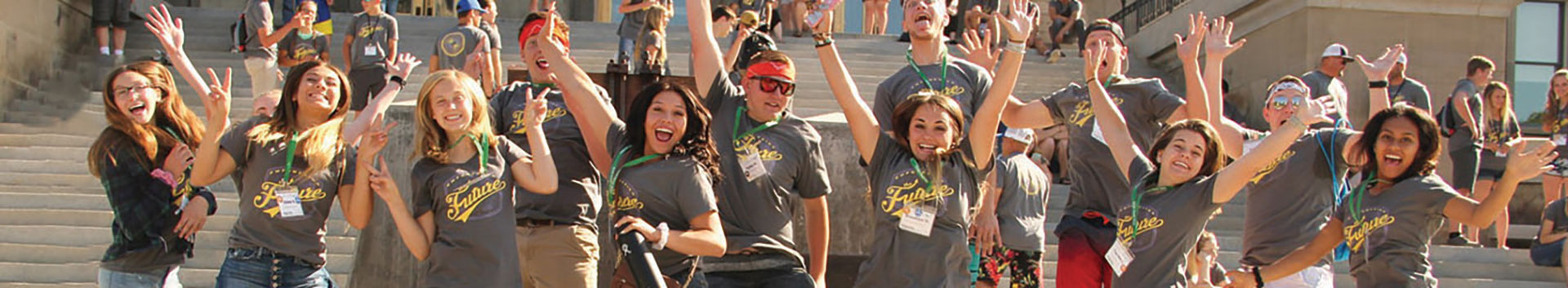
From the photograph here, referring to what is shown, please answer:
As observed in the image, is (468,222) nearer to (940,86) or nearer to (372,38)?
(940,86)

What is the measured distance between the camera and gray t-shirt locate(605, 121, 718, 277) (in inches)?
191

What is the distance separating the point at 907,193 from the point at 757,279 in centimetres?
60

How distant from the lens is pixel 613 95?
9195mm

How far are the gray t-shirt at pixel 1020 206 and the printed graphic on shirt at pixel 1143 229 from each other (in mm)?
1118

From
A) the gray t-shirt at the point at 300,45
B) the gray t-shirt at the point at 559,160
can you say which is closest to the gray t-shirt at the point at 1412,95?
the gray t-shirt at the point at 559,160

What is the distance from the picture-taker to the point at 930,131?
513 cm

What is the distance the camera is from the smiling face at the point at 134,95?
5719 mm

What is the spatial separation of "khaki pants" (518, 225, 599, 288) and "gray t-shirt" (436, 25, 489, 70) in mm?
4644

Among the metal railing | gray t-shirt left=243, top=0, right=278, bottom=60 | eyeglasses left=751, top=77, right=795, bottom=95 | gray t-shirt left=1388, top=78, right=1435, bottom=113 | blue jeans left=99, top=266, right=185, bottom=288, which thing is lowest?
blue jeans left=99, top=266, right=185, bottom=288

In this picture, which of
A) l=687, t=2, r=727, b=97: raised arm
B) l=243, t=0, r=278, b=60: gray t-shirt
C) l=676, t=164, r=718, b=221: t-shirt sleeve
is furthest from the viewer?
l=243, t=0, r=278, b=60: gray t-shirt

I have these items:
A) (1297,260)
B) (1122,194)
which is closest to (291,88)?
(1122,194)

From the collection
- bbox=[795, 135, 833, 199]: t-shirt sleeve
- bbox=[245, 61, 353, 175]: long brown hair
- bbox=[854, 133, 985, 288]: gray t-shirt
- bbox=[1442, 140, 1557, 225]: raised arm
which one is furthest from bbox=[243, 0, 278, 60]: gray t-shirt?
bbox=[1442, 140, 1557, 225]: raised arm

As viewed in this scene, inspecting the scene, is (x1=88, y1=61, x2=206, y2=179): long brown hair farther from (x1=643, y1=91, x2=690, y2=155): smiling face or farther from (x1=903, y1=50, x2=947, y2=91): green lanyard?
(x1=903, y1=50, x2=947, y2=91): green lanyard

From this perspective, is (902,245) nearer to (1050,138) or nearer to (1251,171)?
(1251,171)
